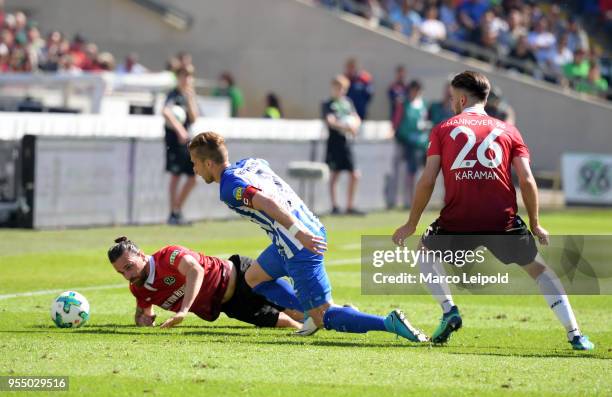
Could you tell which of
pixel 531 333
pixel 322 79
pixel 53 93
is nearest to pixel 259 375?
pixel 531 333

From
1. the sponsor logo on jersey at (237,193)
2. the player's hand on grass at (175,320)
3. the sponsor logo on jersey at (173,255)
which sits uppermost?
the sponsor logo on jersey at (237,193)

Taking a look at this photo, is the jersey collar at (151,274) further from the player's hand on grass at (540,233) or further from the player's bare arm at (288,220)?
the player's hand on grass at (540,233)

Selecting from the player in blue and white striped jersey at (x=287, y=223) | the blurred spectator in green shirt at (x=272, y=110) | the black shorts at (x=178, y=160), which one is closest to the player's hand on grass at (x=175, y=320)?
the player in blue and white striped jersey at (x=287, y=223)

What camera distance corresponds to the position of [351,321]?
942 centimetres

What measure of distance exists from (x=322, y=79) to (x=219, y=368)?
25.8 metres

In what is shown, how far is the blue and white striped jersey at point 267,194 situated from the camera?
30.0 ft

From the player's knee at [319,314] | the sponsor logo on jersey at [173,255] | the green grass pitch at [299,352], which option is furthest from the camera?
the sponsor logo on jersey at [173,255]

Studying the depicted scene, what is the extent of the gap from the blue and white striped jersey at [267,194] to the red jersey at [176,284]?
0.91 meters

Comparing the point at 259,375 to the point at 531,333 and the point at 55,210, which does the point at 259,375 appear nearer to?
the point at 531,333

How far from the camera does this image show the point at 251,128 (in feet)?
74.4

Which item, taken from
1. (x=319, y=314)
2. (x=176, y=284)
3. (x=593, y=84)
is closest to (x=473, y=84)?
(x=319, y=314)

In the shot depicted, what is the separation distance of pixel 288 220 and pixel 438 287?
4.15 feet

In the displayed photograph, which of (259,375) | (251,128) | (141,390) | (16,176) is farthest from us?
(251,128)

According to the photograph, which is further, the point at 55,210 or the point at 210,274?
the point at 55,210
